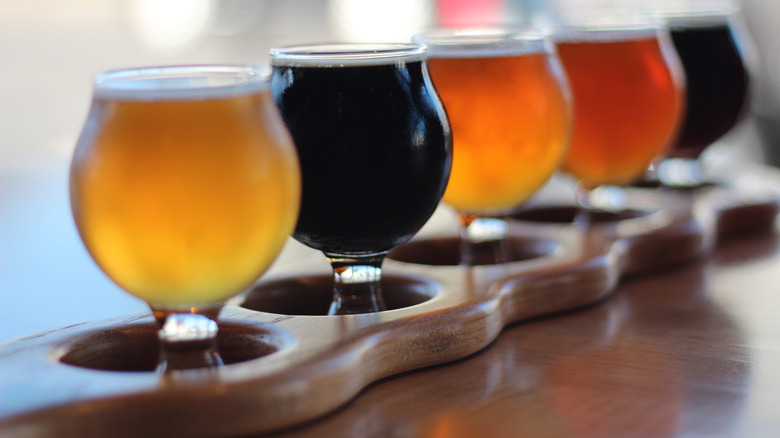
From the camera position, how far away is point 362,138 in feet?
2.52

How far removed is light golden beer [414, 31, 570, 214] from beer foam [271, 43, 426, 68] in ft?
0.50

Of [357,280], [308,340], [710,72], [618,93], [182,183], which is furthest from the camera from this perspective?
[710,72]

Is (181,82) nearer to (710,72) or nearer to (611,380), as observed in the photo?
(611,380)

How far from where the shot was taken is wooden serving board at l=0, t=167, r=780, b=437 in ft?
1.98

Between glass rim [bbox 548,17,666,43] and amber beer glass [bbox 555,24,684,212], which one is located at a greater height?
glass rim [bbox 548,17,666,43]

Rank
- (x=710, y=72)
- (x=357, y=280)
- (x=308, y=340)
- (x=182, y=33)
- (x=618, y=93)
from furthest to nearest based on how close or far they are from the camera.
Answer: (x=182, y=33) < (x=710, y=72) < (x=618, y=93) < (x=357, y=280) < (x=308, y=340)

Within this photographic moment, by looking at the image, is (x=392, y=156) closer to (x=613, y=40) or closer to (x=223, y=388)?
(x=223, y=388)

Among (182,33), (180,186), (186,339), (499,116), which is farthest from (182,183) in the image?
(182,33)

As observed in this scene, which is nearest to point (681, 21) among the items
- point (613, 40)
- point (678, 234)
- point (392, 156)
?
point (613, 40)

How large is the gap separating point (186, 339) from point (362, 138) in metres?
0.21

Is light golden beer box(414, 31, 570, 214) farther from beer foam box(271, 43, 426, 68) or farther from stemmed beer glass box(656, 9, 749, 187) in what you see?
stemmed beer glass box(656, 9, 749, 187)

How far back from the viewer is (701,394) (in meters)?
0.72

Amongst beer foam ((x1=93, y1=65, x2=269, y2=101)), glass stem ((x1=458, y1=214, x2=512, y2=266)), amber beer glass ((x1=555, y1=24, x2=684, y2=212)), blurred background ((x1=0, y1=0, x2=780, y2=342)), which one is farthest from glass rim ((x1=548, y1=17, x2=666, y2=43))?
blurred background ((x1=0, y1=0, x2=780, y2=342))

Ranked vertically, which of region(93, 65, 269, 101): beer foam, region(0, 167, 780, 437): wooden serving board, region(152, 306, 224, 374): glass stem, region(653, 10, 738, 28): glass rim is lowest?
region(0, 167, 780, 437): wooden serving board
